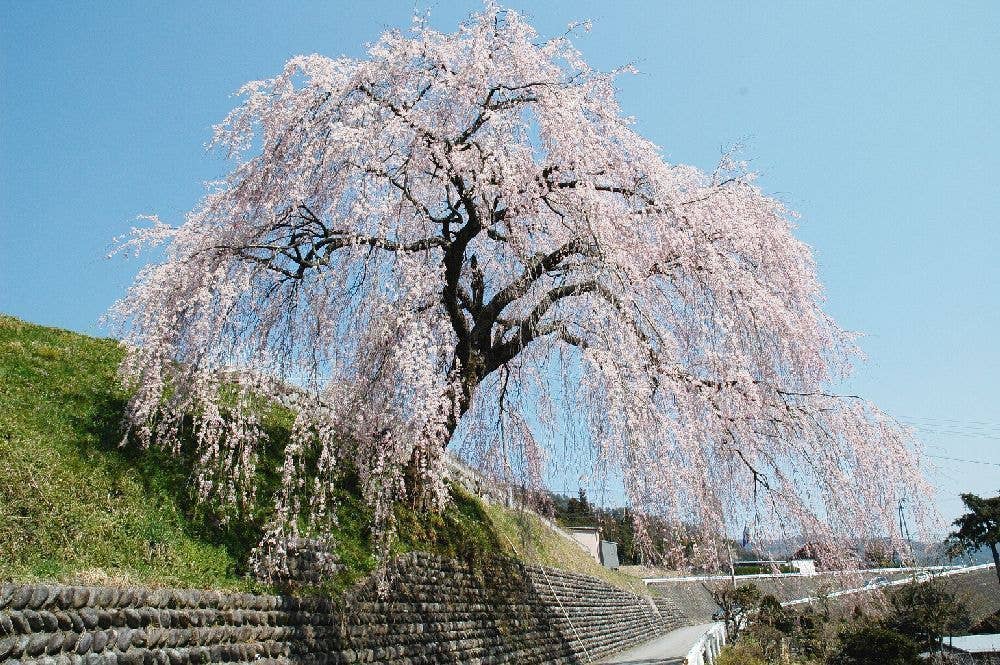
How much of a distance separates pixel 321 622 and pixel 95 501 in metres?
2.73

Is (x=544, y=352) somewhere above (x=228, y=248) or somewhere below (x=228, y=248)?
below

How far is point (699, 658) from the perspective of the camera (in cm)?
1225

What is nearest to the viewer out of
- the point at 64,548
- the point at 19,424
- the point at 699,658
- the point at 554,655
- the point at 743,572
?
the point at 64,548

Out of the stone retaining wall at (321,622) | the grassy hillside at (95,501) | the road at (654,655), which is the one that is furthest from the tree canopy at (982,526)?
the grassy hillside at (95,501)

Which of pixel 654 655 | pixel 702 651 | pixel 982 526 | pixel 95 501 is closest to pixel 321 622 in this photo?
pixel 95 501

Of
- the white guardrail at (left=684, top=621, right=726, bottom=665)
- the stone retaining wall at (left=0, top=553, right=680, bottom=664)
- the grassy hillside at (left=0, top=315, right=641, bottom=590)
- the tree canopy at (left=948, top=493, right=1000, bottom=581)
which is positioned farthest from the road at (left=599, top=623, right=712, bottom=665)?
the tree canopy at (left=948, top=493, right=1000, bottom=581)

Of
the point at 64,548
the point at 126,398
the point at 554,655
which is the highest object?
the point at 126,398

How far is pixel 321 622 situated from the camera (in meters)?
7.82

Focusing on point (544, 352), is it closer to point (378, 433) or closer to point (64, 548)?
point (378, 433)

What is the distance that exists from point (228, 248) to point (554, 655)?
10.5 m

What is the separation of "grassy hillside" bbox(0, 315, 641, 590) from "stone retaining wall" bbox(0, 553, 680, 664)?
0.33 meters

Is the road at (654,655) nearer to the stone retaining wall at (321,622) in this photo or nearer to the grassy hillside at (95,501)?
the stone retaining wall at (321,622)

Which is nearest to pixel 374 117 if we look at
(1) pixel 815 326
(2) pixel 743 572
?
(1) pixel 815 326

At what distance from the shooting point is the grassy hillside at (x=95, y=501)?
253 inches
